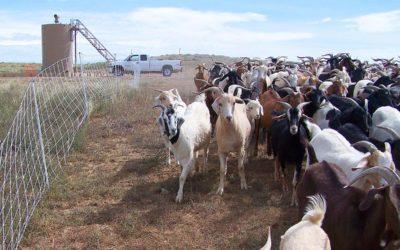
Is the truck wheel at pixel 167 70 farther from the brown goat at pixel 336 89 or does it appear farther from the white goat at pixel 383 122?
the white goat at pixel 383 122

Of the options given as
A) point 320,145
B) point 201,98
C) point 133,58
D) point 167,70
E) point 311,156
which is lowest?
point 311,156

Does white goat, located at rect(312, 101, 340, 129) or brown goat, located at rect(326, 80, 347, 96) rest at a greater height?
brown goat, located at rect(326, 80, 347, 96)

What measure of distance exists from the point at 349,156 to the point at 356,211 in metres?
1.56

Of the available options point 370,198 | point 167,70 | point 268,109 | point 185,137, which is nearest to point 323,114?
point 268,109

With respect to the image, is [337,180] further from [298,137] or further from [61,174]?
[61,174]

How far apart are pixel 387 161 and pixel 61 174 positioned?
16.7 ft

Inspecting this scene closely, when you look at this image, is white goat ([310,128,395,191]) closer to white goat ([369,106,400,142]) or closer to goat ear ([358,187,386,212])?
goat ear ([358,187,386,212])

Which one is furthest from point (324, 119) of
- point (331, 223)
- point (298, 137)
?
point (331, 223)

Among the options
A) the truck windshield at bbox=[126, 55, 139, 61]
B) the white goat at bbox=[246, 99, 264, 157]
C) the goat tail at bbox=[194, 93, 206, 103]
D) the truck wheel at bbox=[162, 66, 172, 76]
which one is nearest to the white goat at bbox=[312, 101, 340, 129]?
the white goat at bbox=[246, 99, 264, 157]

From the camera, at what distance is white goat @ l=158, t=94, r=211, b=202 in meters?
7.10

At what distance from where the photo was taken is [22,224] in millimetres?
5691

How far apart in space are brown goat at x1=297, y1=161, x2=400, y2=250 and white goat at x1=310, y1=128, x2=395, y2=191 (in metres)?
0.26

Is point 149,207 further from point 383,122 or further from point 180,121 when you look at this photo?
point 383,122

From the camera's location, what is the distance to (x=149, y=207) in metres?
6.75
